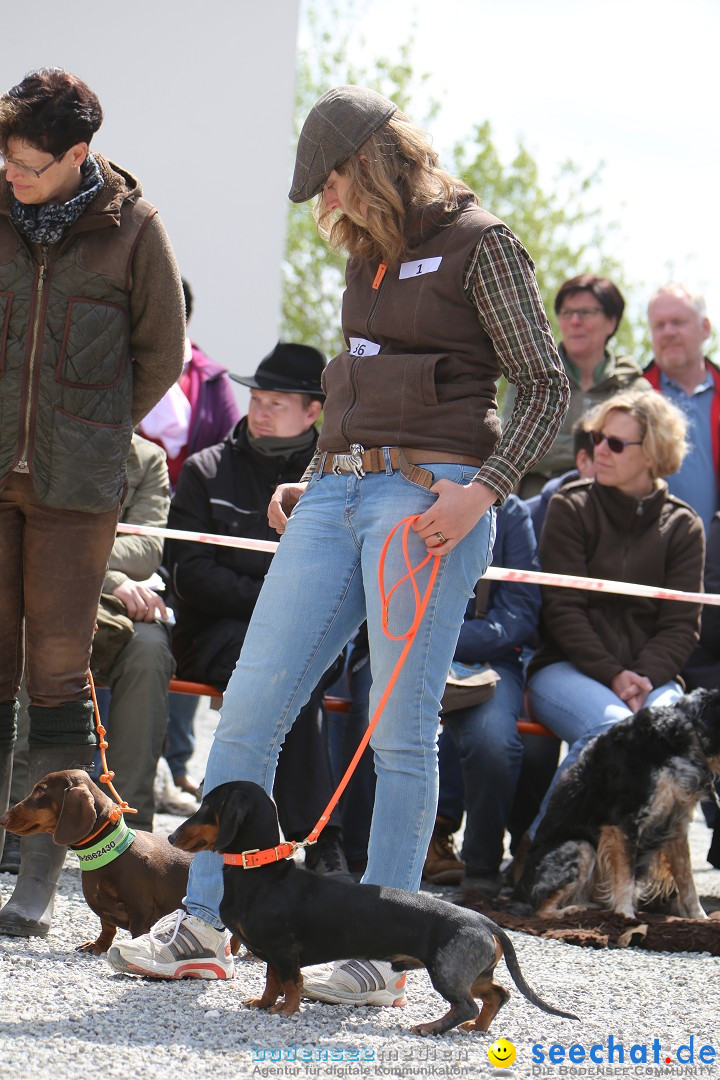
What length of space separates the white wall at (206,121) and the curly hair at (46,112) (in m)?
6.33

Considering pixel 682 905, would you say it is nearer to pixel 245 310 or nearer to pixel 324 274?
pixel 245 310

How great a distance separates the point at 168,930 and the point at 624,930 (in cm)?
207

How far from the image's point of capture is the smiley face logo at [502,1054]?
2652 mm

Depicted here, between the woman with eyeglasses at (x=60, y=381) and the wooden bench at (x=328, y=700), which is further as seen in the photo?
the wooden bench at (x=328, y=700)

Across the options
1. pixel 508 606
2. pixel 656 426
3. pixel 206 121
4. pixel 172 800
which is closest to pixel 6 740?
pixel 508 606

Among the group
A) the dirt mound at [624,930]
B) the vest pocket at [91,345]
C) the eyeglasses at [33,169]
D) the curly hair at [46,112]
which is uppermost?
the curly hair at [46,112]

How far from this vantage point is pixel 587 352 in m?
6.92

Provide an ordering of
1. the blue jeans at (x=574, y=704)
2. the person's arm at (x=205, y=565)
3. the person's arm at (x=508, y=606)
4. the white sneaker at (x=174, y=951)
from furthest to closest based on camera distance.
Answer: the person's arm at (x=508, y=606) → the person's arm at (x=205, y=565) → the blue jeans at (x=574, y=704) → the white sneaker at (x=174, y=951)

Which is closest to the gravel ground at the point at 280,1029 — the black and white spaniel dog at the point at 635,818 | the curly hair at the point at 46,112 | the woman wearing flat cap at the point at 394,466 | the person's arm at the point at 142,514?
the woman wearing flat cap at the point at 394,466

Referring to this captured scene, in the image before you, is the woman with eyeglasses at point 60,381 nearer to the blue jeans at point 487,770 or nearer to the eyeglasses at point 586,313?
the blue jeans at point 487,770

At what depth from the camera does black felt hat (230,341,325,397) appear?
19.2 feet

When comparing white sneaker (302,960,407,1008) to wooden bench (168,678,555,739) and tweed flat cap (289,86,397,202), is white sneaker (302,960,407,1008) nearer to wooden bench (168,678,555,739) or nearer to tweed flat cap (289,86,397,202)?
tweed flat cap (289,86,397,202)

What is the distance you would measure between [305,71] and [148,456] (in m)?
26.2

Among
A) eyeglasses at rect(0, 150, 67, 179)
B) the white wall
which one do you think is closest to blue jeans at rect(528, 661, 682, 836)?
eyeglasses at rect(0, 150, 67, 179)
